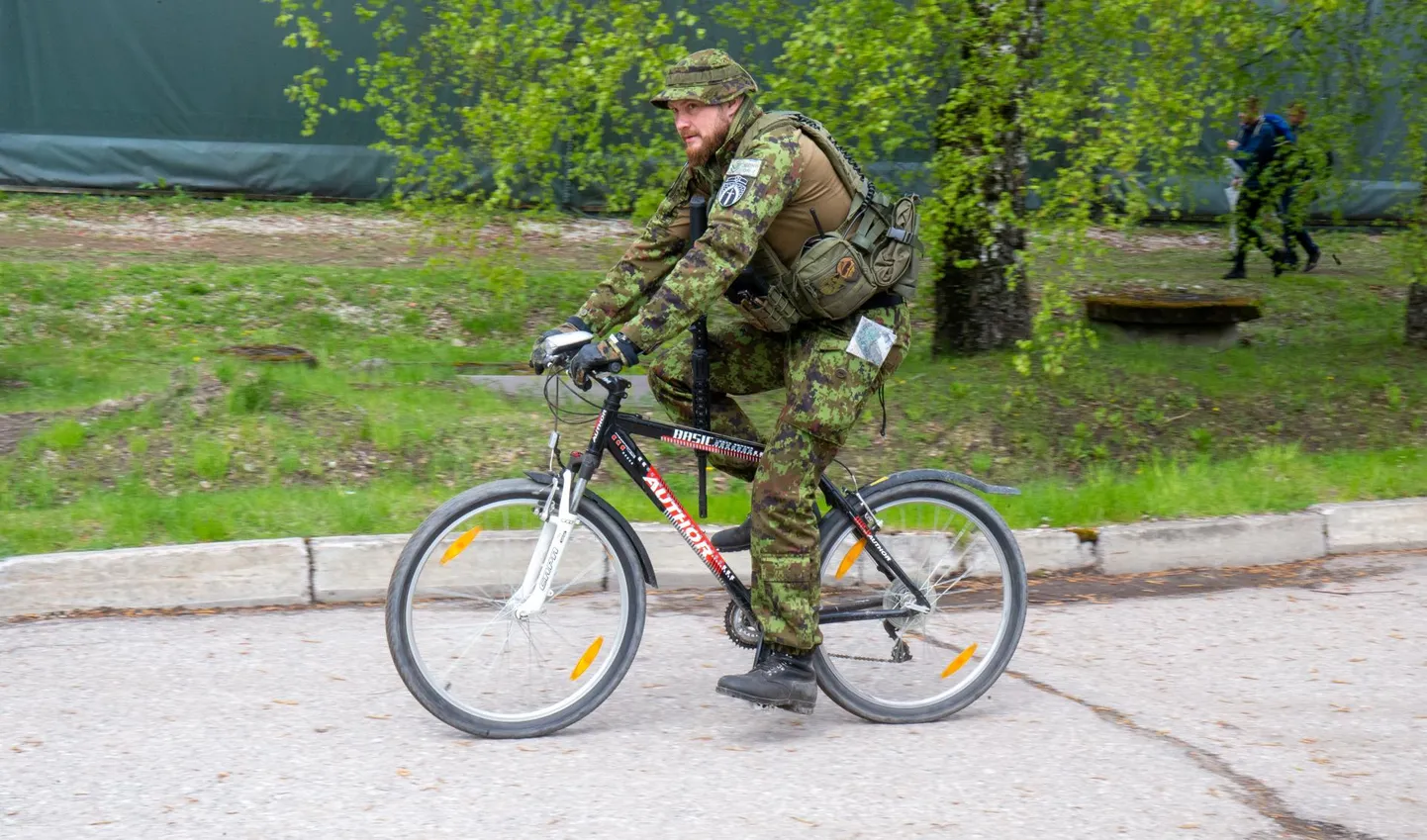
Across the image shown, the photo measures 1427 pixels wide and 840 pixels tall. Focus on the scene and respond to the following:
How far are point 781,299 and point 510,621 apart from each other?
1.25m

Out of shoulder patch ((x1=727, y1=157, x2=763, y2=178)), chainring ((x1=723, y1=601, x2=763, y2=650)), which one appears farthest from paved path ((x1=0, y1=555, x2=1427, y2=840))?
shoulder patch ((x1=727, y1=157, x2=763, y2=178))

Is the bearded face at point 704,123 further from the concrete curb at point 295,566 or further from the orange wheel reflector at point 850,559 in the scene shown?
the concrete curb at point 295,566

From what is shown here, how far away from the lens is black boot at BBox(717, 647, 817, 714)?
4406mm

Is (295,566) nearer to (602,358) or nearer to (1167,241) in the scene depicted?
(602,358)

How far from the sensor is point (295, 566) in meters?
5.77

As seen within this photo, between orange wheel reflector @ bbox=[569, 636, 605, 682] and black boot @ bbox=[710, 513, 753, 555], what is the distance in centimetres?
49

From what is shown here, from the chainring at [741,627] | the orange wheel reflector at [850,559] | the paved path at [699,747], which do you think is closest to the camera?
the paved path at [699,747]

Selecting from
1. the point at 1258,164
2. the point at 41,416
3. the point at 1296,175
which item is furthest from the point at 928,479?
the point at 1258,164

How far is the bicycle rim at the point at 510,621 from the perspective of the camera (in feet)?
14.0

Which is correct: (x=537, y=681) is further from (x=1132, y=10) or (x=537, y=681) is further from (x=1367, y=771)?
(x=1132, y=10)

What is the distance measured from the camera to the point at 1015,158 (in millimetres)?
8734

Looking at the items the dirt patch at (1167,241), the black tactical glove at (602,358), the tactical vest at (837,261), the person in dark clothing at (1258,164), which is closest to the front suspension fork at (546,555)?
the black tactical glove at (602,358)

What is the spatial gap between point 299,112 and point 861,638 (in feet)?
38.1

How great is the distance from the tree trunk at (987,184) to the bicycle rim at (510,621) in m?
4.24
